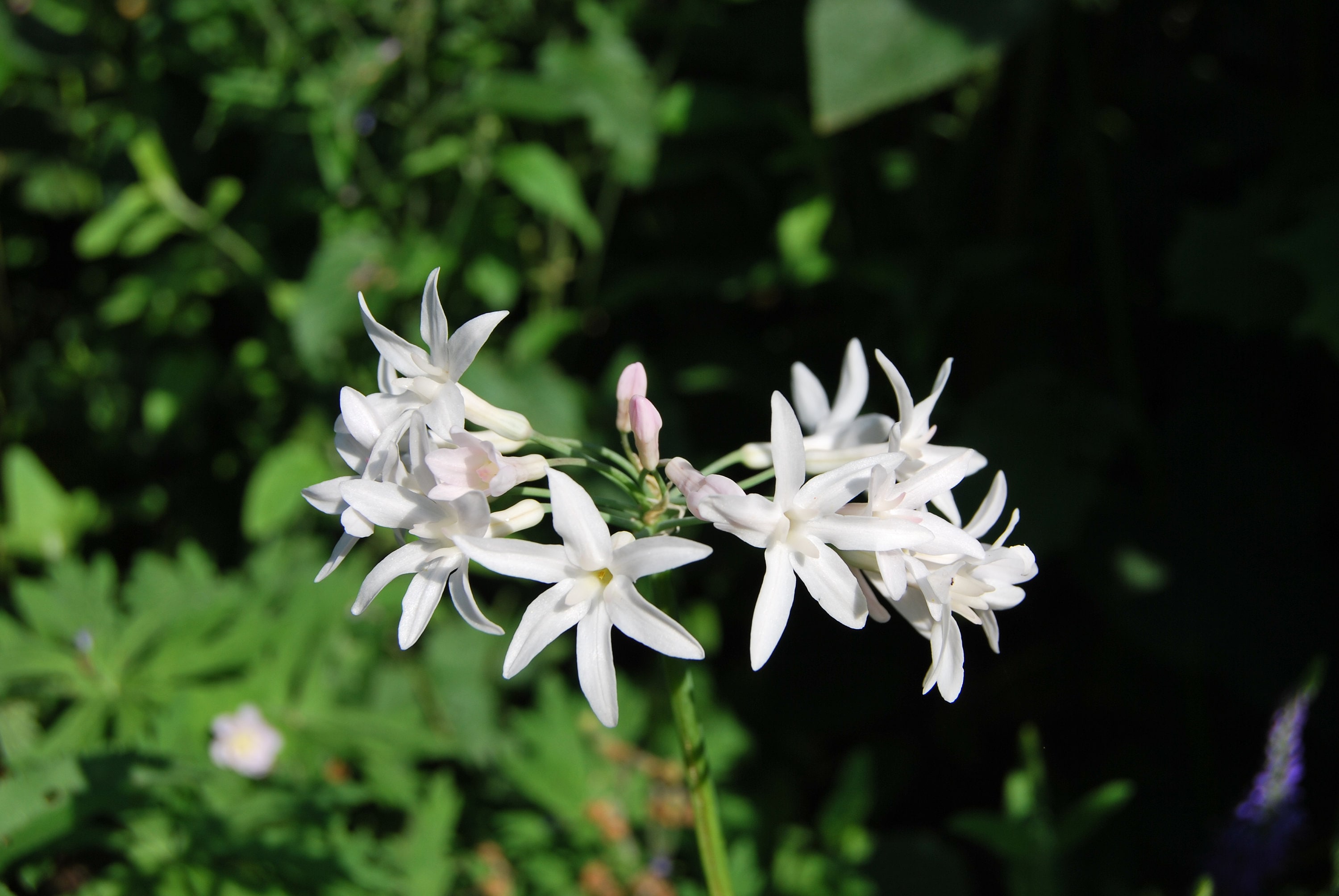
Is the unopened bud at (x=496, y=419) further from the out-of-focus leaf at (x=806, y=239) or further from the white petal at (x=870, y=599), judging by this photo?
the out-of-focus leaf at (x=806, y=239)

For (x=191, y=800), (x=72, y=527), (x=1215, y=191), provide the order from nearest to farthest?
(x=191, y=800) → (x=1215, y=191) → (x=72, y=527)

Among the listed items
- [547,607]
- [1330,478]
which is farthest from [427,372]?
[1330,478]

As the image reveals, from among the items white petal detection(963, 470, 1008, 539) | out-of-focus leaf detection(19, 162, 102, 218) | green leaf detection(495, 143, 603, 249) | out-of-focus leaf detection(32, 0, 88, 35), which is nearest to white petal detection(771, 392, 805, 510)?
white petal detection(963, 470, 1008, 539)

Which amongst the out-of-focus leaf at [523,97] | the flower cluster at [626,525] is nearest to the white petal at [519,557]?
the flower cluster at [626,525]

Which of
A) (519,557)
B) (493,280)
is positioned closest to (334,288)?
(493,280)

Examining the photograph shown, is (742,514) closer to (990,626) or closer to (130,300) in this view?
(990,626)

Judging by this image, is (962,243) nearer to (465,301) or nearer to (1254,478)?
(1254,478)
